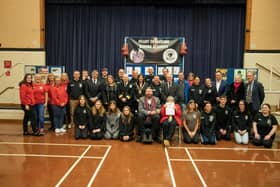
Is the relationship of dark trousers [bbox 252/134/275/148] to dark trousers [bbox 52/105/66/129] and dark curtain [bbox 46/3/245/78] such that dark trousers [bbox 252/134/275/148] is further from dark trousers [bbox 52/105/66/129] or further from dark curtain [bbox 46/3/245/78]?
dark trousers [bbox 52/105/66/129]

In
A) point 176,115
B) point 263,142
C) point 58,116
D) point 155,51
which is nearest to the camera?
point 263,142

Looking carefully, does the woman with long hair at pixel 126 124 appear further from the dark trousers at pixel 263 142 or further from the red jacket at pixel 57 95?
the dark trousers at pixel 263 142

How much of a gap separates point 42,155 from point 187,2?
295 inches

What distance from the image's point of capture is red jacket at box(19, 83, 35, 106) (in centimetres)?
678

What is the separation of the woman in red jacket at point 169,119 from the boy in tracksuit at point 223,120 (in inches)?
43.7

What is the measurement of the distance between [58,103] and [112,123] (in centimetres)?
165

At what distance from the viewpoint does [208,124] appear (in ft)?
21.8

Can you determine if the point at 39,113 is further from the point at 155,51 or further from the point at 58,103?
the point at 155,51

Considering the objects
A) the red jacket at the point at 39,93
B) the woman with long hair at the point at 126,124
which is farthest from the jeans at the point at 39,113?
the woman with long hair at the point at 126,124

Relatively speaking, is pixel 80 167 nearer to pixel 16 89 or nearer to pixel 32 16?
pixel 16 89

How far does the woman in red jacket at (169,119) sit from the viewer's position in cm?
638

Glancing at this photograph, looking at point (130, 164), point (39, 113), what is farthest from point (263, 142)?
point (39, 113)

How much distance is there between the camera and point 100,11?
34.3ft

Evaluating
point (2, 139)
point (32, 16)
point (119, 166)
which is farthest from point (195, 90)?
point (32, 16)
